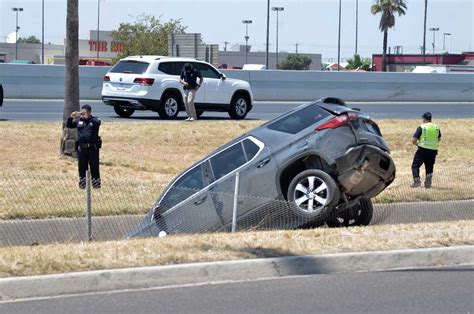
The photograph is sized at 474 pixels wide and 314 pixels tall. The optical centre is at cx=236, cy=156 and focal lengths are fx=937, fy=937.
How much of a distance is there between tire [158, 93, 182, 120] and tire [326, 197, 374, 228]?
13.1 metres

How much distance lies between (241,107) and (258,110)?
183 inches


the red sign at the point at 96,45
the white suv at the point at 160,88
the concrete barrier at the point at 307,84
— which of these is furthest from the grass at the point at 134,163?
the red sign at the point at 96,45

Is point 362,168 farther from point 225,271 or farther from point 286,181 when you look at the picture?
point 225,271

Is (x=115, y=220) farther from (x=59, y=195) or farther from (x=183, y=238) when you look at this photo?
(x=183, y=238)

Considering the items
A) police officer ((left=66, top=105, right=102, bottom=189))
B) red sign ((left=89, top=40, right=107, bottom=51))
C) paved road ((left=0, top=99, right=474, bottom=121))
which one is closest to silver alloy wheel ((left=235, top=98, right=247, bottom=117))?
paved road ((left=0, top=99, right=474, bottom=121))

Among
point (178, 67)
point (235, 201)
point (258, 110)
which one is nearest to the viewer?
point (235, 201)

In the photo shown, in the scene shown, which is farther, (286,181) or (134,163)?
(134,163)

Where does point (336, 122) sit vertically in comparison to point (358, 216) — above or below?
above

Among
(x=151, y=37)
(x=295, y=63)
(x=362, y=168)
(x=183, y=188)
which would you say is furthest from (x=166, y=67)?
(x=295, y=63)

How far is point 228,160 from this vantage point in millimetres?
12508

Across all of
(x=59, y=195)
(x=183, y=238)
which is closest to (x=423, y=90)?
(x=59, y=195)

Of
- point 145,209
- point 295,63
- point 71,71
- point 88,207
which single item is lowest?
point 145,209

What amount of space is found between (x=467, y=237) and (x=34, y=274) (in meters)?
5.07

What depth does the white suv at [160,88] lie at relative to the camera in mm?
25297
